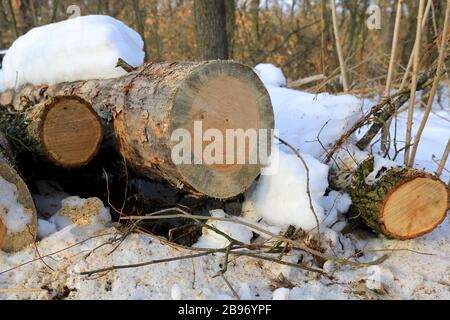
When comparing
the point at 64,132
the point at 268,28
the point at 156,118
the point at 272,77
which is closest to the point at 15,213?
the point at 64,132

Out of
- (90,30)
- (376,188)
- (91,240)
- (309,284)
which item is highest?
(90,30)

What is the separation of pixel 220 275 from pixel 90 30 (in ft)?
6.10

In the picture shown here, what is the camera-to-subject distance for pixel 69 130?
2312 mm

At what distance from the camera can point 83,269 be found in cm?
195

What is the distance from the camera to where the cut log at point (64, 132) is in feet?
7.50

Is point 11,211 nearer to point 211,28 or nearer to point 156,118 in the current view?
point 156,118

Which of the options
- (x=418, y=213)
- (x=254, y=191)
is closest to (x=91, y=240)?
(x=254, y=191)

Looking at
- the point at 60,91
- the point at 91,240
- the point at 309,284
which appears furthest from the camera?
the point at 60,91

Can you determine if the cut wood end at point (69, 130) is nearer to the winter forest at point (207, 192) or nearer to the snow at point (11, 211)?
the winter forest at point (207, 192)

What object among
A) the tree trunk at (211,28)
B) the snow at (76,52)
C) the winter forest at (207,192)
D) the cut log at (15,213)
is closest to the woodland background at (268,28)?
the tree trunk at (211,28)

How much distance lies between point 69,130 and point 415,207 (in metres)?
1.79

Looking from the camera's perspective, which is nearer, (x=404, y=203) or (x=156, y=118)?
(x=156, y=118)

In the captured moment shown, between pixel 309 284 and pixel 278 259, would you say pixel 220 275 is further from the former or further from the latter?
pixel 309 284
